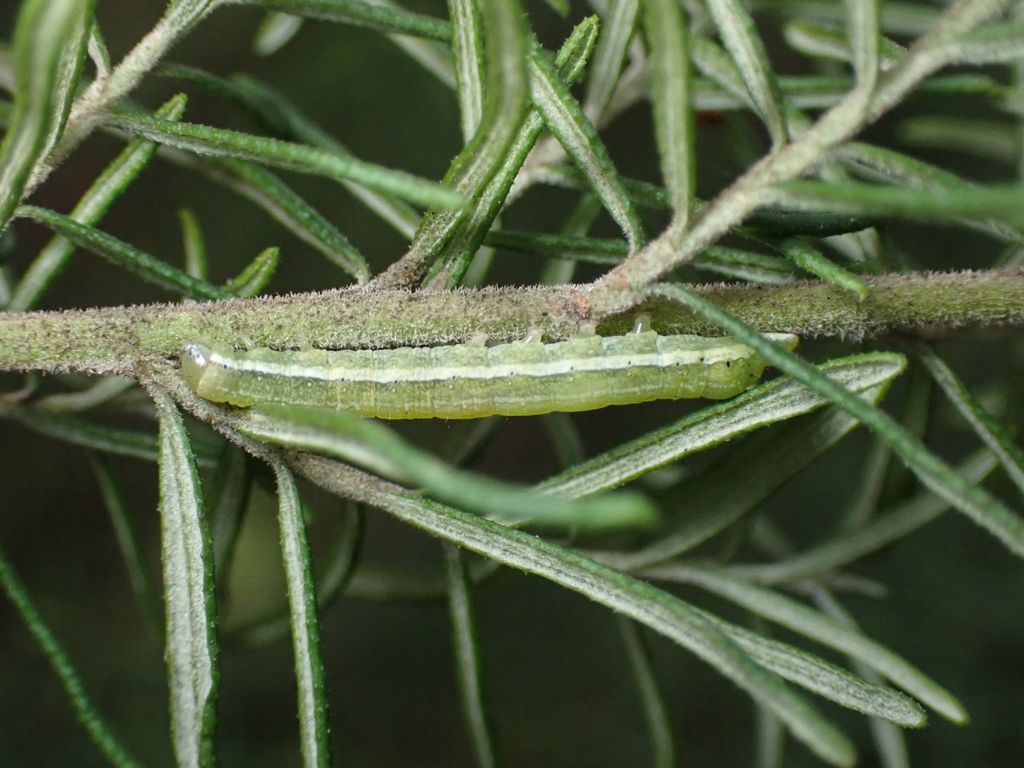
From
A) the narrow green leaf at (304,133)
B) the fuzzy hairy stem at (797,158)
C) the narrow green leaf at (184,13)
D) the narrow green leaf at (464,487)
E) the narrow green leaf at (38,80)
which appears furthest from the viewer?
the narrow green leaf at (304,133)

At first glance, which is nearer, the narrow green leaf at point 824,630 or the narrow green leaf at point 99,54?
the narrow green leaf at point 824,630

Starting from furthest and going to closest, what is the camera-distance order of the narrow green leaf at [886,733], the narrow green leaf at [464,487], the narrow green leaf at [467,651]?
the narrow green leaf at [886,733] → the narrow green leaf at [467,651] → the narrow green leaf at [464,487]

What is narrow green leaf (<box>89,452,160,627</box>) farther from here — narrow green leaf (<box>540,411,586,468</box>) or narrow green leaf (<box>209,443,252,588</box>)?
narrow green leaf (<box>540,411,586,468</box>)

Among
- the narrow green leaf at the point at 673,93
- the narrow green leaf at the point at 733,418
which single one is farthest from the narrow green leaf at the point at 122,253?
the narrow green leaf at the point at 673,93

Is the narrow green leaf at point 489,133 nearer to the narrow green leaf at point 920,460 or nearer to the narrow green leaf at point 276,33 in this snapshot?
the narrow green leaf at point 920,460

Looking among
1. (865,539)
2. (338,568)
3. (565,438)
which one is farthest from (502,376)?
(865,539)

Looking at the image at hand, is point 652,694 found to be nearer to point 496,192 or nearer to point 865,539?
point 865,539

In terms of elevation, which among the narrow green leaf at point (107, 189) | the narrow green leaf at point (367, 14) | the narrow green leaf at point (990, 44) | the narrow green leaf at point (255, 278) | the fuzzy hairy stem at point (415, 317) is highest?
the narrow green leaf at point (367, 14)
